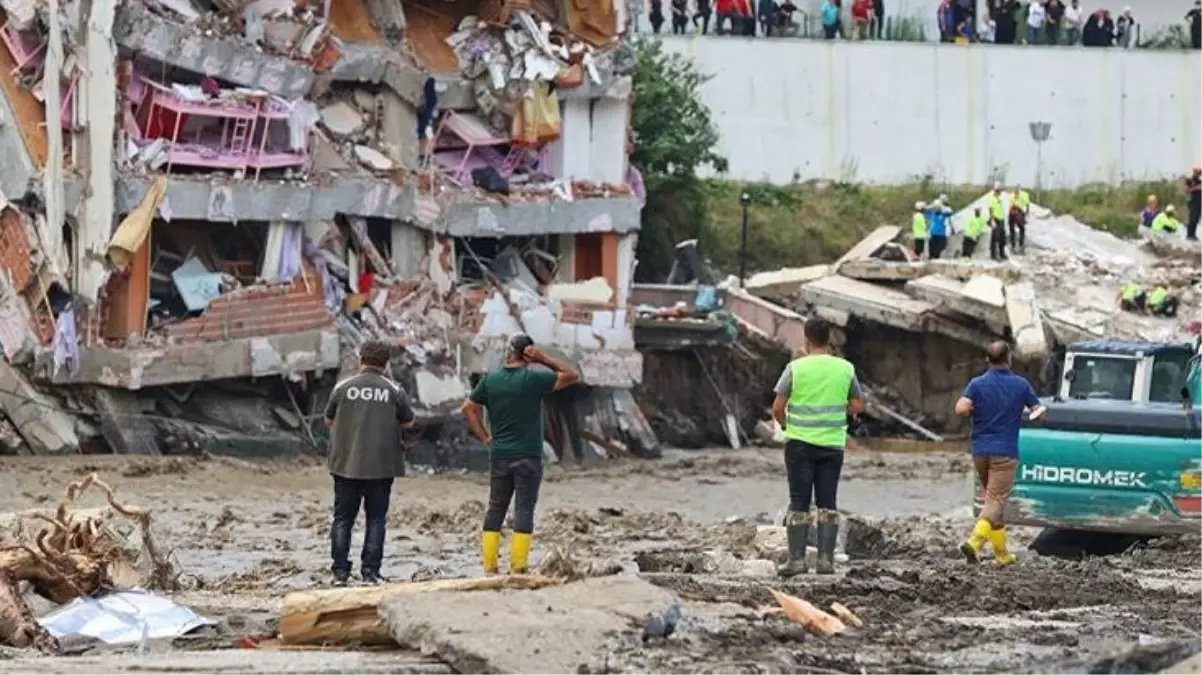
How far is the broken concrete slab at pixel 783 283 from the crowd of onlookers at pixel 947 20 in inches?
328

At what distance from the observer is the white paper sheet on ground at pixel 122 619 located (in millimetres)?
12875

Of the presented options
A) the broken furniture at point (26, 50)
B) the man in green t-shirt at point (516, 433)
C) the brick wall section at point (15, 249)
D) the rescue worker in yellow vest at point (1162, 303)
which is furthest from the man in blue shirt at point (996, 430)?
the rescue worker in yellow vest at point (1162, 303)

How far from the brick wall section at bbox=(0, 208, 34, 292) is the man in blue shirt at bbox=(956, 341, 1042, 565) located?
50.8 feet

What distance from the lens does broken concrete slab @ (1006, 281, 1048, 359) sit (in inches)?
1492

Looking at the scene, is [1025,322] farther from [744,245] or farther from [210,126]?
[210,126]

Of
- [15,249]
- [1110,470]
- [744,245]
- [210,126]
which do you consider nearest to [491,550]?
[1110,470]

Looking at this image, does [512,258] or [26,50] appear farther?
[512,258]

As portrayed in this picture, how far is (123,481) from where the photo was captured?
93.3ft

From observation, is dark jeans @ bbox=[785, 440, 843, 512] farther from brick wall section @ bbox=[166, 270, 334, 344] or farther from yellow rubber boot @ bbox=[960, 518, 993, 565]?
brick wall section @ bbox=[166, 270, 334, 344]

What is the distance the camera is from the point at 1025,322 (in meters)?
Answer: 38.9

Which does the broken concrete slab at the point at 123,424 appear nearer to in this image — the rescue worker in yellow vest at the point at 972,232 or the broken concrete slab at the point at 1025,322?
the broken concrete slab at the point at 1025,322

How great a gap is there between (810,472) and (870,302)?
25.0 m

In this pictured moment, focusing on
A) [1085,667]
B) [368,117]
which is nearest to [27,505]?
[368,117]

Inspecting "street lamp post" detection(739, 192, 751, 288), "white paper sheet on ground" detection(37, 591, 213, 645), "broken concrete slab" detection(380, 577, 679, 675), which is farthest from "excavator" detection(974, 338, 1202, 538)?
"street lamp post" detection(739, 192, 751, 288)
